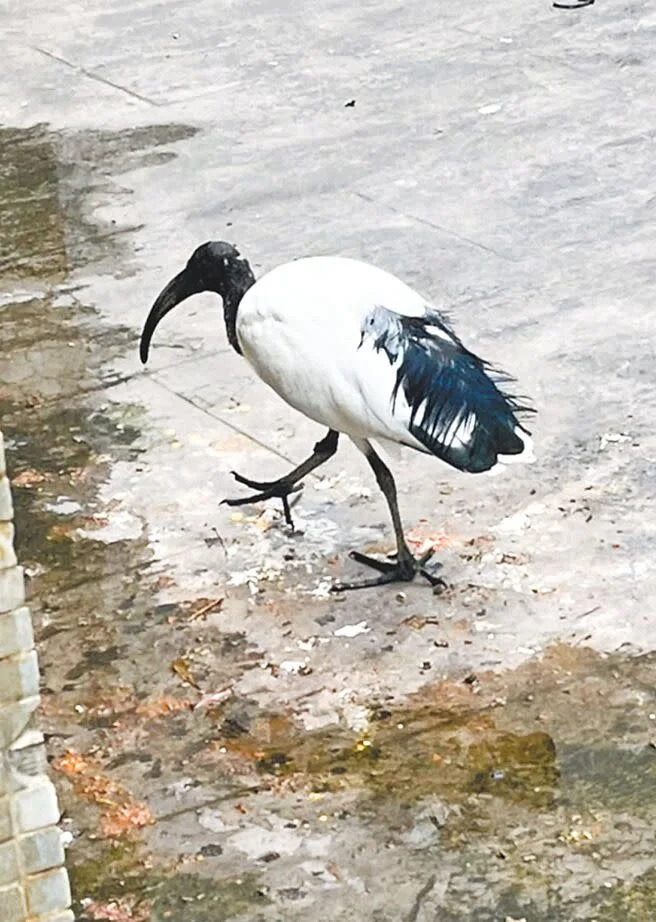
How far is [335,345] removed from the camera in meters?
5.70

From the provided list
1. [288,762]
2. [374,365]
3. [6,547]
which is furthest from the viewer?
[374,365]

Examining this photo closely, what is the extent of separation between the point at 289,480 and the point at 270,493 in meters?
0.07

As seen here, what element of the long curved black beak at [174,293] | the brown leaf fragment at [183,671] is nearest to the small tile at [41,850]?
the brown leaf fragment at [183,671]

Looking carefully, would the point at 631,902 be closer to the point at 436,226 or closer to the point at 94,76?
the point at 436,226

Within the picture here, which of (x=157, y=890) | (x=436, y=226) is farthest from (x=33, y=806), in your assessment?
(x=436, y=226)

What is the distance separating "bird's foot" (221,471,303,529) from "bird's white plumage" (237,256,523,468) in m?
0.45

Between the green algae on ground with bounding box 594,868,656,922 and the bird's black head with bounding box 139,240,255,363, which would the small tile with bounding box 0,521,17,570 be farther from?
the bird's black head with bounding box 139,240,255,363

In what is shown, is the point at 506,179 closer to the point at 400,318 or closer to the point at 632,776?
the point at 400,318

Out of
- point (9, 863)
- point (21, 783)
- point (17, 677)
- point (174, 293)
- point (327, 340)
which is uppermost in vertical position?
point (17, 677)

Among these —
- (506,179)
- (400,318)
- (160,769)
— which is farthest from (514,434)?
(506,179)

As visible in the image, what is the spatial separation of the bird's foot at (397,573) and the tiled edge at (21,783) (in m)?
2.65

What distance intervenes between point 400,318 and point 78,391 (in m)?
1.99

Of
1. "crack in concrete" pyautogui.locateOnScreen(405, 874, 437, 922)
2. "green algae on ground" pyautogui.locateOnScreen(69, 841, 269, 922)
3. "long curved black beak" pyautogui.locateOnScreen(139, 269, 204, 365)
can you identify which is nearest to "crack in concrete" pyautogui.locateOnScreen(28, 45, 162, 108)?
"long curved black beak" pyautogui.locateOnScreen(139, 269, 204, 365)

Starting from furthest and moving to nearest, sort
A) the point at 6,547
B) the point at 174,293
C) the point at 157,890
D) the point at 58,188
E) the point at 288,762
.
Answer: the point at 58,188, the point at 174,293, the point at 288,762, the point at 157,890, the point at 6,547
